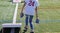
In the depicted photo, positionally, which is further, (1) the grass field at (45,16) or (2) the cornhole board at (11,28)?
(1) the grass field at (45,16)

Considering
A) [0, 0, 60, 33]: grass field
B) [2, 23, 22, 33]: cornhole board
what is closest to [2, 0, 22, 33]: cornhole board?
[2, 23, 22, 33]: cornhole board

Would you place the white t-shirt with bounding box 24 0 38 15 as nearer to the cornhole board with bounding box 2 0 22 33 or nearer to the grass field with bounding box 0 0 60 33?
the cornhole board with bounding box 2 0 22 33

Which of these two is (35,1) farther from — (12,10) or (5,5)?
(5,5)

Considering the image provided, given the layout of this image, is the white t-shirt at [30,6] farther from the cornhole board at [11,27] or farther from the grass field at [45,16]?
the grass field at [45,16]

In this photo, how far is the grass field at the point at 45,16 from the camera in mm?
11617

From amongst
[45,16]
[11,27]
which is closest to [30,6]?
[11,27]

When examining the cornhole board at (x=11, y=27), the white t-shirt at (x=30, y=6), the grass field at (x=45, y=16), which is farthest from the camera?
the grass field at (x=45, y=16)

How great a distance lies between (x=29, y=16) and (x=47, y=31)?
114 cm

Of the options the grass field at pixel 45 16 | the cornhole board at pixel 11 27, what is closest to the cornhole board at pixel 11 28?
the cornhole board at pixel 11 27

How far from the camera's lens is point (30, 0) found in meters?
10.4

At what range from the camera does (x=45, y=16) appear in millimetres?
14016

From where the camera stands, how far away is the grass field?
1162cm

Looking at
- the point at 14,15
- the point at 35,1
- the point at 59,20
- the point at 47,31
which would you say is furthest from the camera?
the point at 14,15

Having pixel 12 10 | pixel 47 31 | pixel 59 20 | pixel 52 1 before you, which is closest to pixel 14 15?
pixel 12 10
